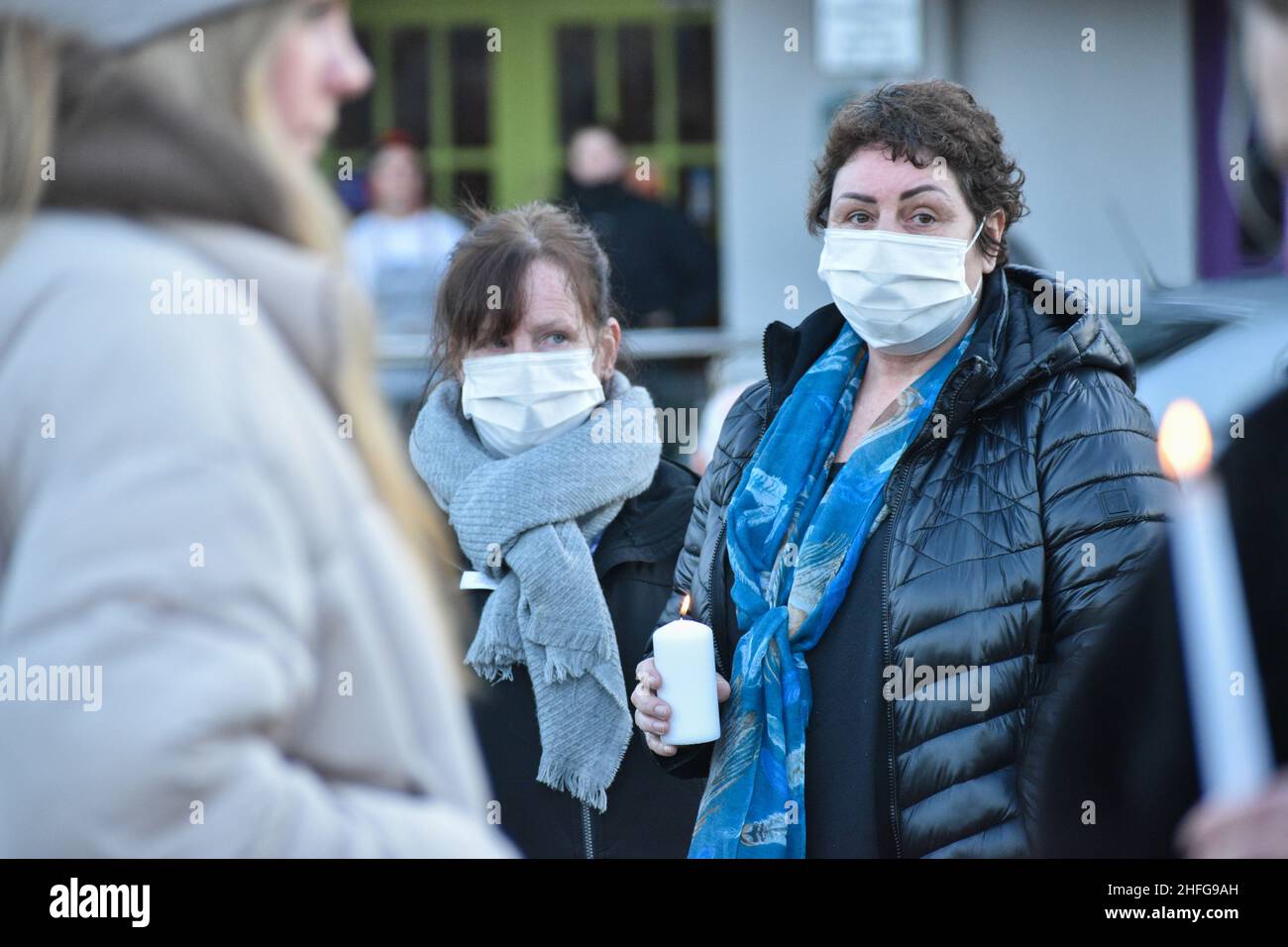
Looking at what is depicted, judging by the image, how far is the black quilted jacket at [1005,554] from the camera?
7.34 ft

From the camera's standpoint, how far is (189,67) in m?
1.55

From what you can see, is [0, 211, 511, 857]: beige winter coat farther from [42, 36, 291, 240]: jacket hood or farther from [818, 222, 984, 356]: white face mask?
[818, 222, 984, 356]: white face mask

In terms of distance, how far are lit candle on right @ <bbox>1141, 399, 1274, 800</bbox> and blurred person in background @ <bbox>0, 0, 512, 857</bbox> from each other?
70cm

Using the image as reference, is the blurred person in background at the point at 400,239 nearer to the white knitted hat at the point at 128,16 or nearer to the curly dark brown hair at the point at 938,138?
the curly dark brown hair at the point at 938,138

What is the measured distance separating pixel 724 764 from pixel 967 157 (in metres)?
0.99

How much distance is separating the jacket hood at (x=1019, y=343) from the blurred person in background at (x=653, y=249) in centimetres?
320

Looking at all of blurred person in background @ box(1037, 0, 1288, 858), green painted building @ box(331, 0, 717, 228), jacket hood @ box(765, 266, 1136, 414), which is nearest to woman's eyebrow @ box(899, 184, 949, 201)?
jacket hood @ box(765, 266, 1136, 414)

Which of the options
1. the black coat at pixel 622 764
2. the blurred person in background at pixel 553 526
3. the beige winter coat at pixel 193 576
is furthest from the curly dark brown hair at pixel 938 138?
the beige winter coat at pixel 193 576

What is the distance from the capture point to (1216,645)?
4.66ft

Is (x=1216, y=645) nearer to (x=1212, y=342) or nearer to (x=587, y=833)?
(x=587, y=833)

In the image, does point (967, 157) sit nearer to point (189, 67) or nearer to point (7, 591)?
point (189, 67)

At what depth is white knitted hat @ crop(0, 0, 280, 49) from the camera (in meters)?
1.54

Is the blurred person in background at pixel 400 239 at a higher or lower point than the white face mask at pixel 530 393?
higher
